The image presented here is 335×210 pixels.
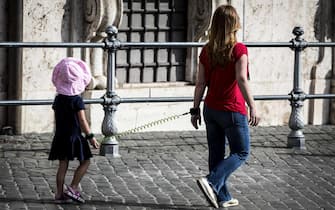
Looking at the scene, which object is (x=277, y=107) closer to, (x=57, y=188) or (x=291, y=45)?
(x=291, y=45)

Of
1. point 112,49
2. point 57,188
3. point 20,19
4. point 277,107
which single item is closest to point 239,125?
point 57,188

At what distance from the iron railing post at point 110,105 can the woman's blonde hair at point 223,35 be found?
257 cm

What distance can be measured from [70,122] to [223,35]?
141 centimetres

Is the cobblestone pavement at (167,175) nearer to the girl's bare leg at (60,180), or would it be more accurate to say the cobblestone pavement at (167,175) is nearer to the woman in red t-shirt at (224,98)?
the girl's bare leg at (60,180)

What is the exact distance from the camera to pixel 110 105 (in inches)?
515

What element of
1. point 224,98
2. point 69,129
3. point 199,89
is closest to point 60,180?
point 69,129

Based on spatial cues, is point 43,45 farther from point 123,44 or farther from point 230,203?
point 230,203

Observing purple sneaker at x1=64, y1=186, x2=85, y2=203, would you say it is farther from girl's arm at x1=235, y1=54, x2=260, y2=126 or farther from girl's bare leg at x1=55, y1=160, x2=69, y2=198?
girl's arm at x1=235, y1=54, x2=260, y2=126

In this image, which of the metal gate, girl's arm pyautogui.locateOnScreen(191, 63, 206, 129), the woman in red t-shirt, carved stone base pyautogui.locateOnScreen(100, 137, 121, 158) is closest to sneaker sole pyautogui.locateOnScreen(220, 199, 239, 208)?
the woman in red t-shirt

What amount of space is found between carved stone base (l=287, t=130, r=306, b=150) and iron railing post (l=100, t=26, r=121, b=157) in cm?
190

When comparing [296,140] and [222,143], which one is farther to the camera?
[296,140]

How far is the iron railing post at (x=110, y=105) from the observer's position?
13039mm

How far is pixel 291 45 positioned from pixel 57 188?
386 centimetres

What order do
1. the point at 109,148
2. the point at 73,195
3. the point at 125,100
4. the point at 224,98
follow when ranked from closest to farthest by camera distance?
1. the point at 224,98
2. the point at 73,195
3. the point at 109,148
4. the point at 125,100
